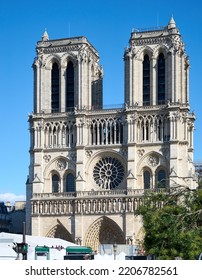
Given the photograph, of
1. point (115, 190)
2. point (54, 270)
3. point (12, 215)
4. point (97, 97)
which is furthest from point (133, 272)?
point (12, 215)

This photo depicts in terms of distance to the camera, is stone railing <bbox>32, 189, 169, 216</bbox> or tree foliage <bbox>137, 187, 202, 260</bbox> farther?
stone railing <bbox>32, 189, 169, 216</bbox>

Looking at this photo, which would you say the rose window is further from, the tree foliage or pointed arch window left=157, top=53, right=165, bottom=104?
the tree foliage

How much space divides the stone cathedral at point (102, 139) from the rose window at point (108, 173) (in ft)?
0.35

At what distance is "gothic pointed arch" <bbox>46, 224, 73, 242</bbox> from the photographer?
261 ft

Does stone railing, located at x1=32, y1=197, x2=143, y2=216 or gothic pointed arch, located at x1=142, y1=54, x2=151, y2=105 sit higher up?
gothic pointed arch, located at x1=142, y1=54, x2=151, y2=105

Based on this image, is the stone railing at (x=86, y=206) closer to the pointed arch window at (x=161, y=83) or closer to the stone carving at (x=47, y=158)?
the stone carving at (x=47, y=158)

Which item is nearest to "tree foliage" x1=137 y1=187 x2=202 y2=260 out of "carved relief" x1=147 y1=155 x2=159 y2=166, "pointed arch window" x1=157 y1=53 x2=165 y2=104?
"carved relief" x1=147 y1=155 x2=159 y2=166

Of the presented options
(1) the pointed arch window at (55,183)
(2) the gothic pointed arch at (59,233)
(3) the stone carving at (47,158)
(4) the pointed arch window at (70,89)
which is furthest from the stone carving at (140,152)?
(2) the gothic pointed arch at (59,233)

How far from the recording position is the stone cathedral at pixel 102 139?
77.6 metres

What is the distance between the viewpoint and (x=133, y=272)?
1692 cm

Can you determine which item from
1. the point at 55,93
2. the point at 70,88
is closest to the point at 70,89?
the point at 70,88

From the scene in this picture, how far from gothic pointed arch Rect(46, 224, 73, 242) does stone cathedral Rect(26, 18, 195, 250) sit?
107mm

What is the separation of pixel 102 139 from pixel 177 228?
46006mm

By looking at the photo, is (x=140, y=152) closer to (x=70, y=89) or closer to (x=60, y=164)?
(x=60, y=164)
